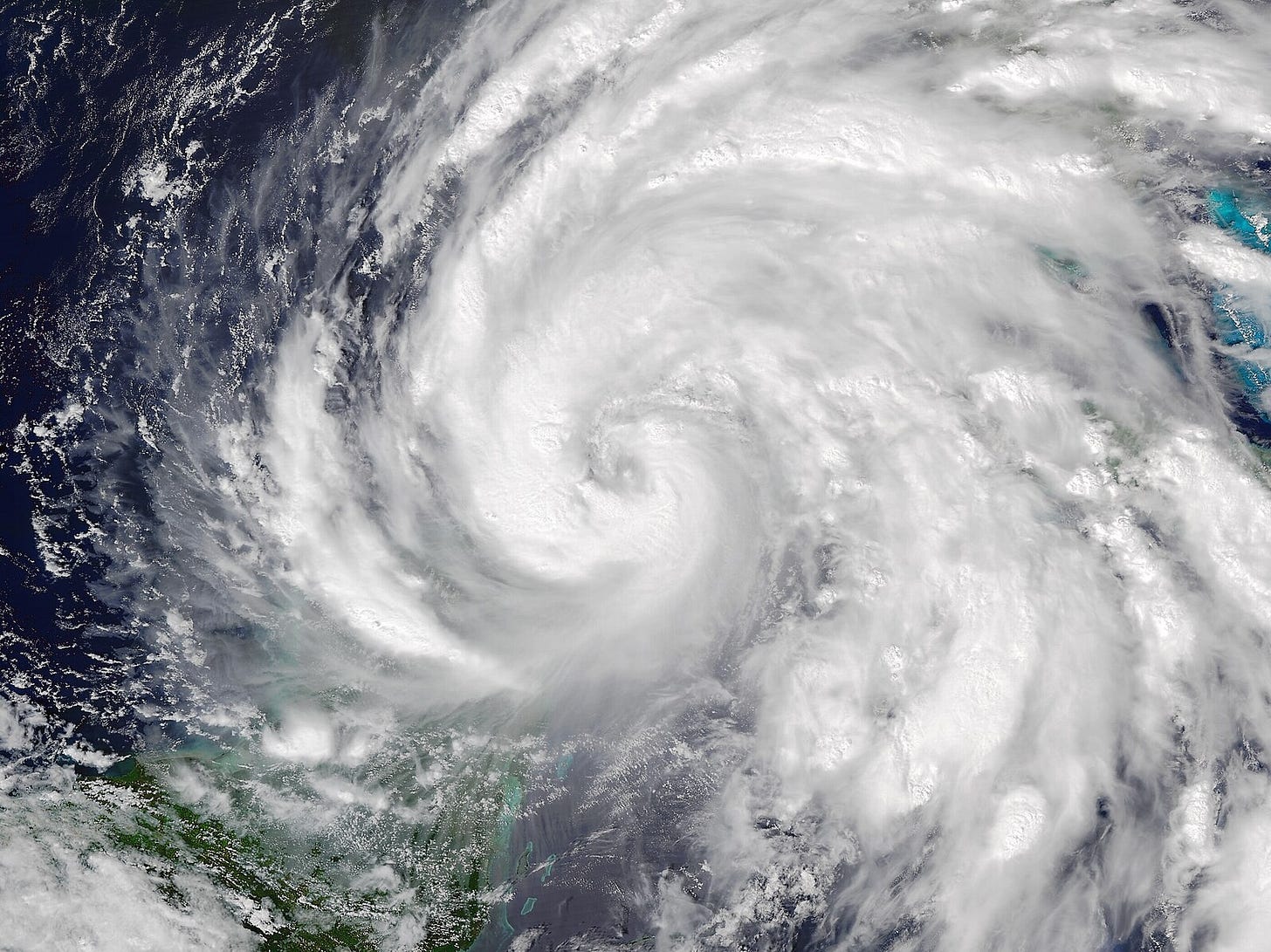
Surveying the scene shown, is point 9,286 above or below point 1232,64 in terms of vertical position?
above

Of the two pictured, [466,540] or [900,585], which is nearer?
[900,585]

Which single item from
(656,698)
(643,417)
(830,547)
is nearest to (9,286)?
(643,417)

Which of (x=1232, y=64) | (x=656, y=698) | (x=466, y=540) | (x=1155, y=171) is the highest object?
(x=1232, y=64)

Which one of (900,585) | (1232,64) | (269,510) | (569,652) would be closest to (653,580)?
(569,652)

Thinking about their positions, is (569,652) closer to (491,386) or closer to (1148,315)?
(491,386)

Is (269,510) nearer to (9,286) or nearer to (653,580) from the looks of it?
(9,286)

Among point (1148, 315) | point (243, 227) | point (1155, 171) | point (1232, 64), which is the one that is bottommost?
point (1148, 315)
